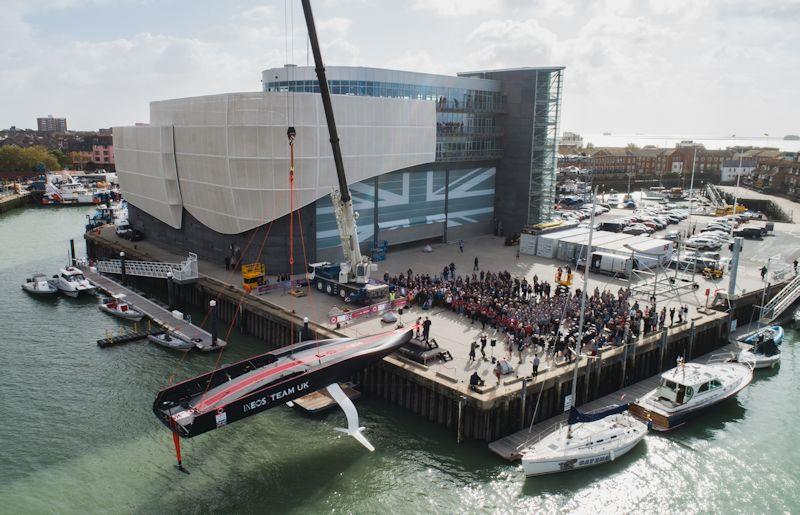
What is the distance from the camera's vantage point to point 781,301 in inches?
1340

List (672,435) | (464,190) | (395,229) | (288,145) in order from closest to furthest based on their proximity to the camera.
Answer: (672,435)
(288,145)
(395,229)
(464,190)

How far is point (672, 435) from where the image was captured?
74.4 feet

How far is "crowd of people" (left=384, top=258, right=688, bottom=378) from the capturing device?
83.3 ft

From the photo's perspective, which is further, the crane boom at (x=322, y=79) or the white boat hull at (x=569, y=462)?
the crane boom at (x=322, y=79)

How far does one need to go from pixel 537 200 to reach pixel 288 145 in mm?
25217

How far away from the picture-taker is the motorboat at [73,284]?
125 feet

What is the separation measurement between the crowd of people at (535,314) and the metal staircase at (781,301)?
5.63m

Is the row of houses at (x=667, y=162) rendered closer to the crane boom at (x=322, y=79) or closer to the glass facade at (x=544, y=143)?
the glass facade at (x=544, y=143)

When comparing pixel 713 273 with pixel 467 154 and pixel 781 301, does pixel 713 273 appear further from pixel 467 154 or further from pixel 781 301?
pixel 467 154

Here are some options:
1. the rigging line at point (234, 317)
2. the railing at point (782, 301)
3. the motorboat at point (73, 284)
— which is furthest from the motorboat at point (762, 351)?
the motorboat at point (73, 284)

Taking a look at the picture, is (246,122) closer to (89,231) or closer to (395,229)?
(395,229)

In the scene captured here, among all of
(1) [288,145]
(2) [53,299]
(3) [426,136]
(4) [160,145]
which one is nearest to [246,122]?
(1) [288,145]

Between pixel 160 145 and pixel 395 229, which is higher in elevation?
pixel 160 145

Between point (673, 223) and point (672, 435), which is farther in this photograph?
Answer: point (673, 223)
